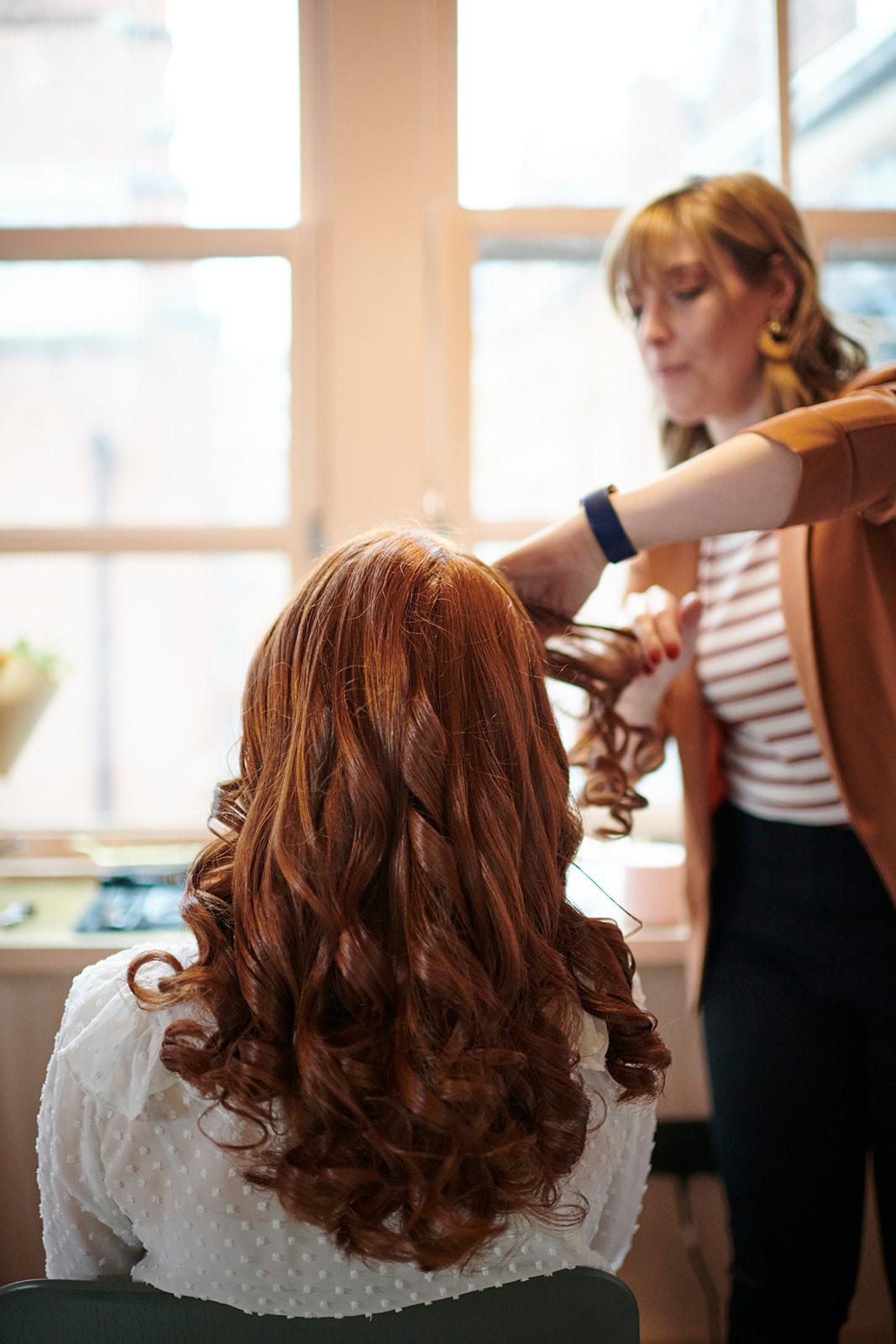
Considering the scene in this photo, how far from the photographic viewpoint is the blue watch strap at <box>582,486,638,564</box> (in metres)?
1.03

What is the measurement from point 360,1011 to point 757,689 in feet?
2.50

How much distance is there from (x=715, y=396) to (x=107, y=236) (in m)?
1.20

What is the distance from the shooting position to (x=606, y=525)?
1035mm

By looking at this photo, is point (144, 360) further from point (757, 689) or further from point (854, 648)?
point (854, 648)

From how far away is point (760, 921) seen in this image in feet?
4.37

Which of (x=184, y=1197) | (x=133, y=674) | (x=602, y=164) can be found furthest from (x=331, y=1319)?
(x=602, y=164)

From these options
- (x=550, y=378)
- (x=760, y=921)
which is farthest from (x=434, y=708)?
(x=550, y=378)

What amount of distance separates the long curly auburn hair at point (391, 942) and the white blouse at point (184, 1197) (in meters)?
0.02

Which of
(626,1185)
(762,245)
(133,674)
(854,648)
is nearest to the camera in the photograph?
(626,1185)

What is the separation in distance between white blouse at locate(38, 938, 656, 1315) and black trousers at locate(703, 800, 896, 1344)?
22.5 inches

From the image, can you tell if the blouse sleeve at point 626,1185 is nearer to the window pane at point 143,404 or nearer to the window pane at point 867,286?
the window pane at point 143,404

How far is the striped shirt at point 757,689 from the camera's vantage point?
1.29m

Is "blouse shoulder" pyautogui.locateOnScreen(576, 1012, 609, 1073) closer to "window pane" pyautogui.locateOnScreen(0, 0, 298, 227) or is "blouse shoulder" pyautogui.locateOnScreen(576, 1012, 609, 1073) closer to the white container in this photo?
the white container

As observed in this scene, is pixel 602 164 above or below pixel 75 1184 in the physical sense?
above
